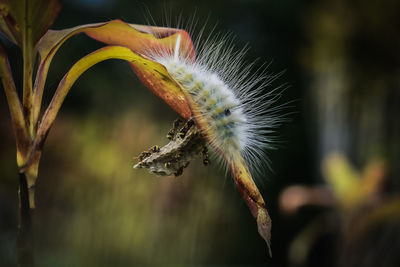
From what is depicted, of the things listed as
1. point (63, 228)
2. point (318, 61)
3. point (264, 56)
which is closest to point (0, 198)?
point (63, 228)

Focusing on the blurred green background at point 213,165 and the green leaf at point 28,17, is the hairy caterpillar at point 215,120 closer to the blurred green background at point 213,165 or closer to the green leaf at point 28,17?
the green leaf at point 28,17

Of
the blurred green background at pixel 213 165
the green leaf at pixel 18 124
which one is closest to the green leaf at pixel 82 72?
the green leaf at pixel 18 124

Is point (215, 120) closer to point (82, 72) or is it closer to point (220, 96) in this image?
point (220, 96)

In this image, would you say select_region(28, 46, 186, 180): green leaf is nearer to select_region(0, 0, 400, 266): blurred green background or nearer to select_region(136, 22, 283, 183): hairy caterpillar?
select_region(136, 22, 283, 183): hairy caterpillar

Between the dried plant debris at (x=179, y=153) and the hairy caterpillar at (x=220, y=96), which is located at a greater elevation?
the hairy caterpillar at (x=220, y=96)

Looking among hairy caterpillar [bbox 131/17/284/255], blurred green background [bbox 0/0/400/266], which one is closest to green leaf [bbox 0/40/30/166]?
hairy caterpillar [bbox 131/17/284/255]

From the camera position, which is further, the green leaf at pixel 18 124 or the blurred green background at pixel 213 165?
the blurred green background at pixel 213 165

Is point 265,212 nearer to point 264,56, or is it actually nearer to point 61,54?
point 61,54
